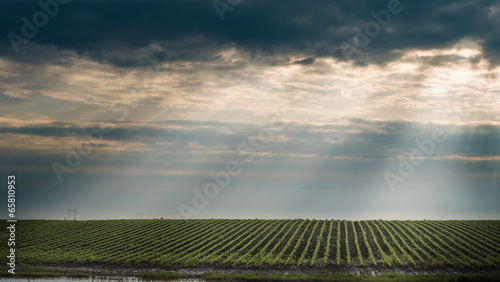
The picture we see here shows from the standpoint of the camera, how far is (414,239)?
4697 cm

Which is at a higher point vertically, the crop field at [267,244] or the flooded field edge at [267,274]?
the crop field at [267,244]

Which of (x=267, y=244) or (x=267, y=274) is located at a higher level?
(x=267, y=244)

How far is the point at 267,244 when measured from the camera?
44844mm

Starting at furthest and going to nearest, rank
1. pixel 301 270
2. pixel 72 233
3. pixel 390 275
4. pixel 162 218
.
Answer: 1. pixel 162 218
2. pixel 72 233
3. pixel 301 270
4. pixel 390 275

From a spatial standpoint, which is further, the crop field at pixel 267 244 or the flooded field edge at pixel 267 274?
the crop field at pixel 267 244

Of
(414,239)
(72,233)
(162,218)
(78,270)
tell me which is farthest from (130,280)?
(162,218)

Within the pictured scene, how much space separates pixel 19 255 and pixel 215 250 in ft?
67.8

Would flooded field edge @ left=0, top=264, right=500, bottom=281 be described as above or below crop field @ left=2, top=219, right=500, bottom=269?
below

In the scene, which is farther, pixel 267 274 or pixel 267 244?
pixel 267 244

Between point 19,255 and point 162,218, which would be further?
point 162,218

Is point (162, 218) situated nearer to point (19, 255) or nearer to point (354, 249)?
point (19, 255)

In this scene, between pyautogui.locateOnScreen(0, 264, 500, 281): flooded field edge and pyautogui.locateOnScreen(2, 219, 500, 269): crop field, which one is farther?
pyautogui.locateOnScreen(2, 219, 500, 269): crop field

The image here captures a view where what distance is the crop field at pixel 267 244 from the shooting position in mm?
37781

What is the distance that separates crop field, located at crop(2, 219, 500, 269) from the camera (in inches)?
1487
